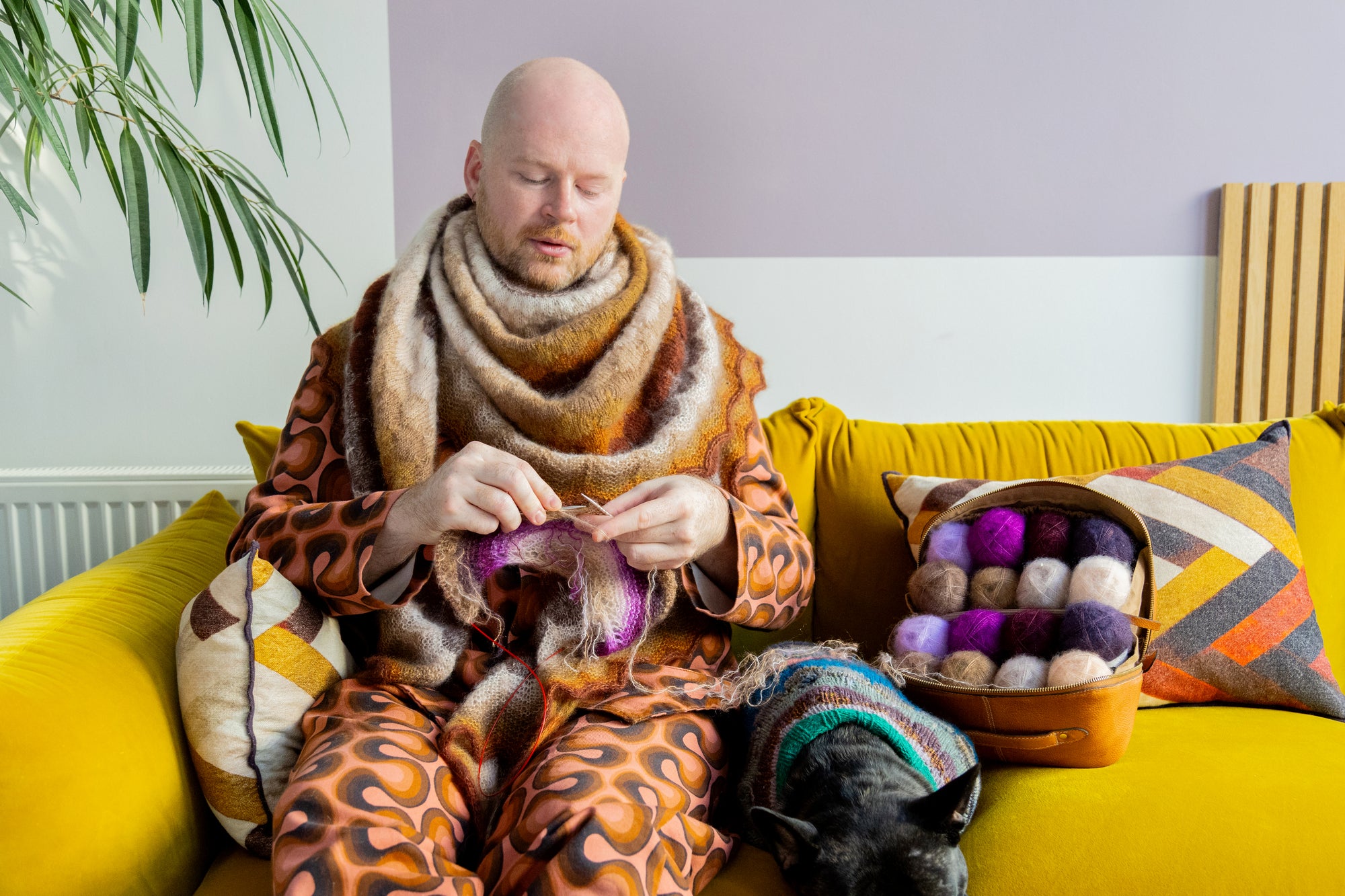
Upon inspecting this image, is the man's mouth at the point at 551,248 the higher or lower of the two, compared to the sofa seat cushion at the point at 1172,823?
higher

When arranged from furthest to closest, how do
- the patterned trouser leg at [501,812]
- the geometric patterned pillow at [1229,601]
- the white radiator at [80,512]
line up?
the white radiator at [80,512], the geometric patterned pillow at [1229,601], the patterned trouser leg at [501,812]

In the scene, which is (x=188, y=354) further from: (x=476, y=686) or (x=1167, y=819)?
(x=1167, y=819)

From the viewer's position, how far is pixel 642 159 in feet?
6.19

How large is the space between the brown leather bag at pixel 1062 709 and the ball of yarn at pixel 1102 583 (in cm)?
3

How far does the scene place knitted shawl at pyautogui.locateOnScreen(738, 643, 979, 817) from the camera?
969 mm

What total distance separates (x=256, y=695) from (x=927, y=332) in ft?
5.01

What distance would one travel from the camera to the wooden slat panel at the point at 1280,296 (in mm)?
1911

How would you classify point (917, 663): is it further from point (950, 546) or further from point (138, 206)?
point (138, 206)

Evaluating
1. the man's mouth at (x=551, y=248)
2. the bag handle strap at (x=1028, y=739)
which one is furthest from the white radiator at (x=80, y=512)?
the bag handle strap at (x=1028, y=739)

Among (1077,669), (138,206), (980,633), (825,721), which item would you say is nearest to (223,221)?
(138,206)

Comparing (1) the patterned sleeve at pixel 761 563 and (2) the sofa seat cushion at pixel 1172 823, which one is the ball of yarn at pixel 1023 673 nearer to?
(2) the sofa seat cushion at pixel 1172 823

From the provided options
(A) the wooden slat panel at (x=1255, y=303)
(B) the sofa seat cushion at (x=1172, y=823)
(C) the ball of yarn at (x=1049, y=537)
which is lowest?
(B) the sofa seat cushion at (x=1172, y=823)

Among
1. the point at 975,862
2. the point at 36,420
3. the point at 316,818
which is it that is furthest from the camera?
the point at 36,420

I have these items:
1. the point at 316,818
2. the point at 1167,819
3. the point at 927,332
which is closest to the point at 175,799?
the point at 316,818
